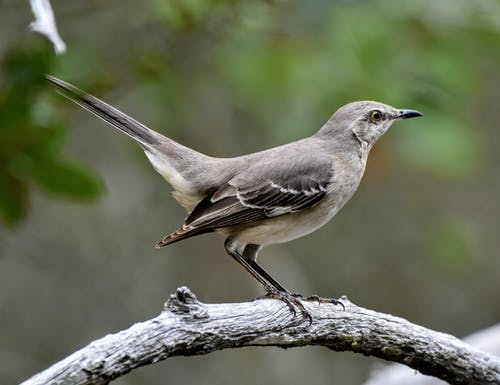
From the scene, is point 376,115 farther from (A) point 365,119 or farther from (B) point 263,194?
(B) point 263,194

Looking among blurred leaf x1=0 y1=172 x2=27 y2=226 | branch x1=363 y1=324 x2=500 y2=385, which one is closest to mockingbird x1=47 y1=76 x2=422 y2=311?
blurred leaf x1=0 y1=172 x2=27 y2=226

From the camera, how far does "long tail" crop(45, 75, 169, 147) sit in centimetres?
477

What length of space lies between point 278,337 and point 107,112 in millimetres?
1900

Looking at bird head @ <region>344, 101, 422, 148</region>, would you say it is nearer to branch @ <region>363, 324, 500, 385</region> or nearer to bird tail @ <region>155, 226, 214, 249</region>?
bird tail @ <region>155, 226, 214, 249</region>

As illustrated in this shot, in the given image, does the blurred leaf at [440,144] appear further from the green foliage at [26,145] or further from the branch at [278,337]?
the green foliage at [26,145]

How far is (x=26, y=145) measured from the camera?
371 centimetres

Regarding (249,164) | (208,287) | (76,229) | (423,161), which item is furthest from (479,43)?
(76,229)

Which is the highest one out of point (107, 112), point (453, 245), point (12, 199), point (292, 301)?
point (107, 112)

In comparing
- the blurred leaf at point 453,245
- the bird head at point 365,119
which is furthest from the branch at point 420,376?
the bird head at point 365,119

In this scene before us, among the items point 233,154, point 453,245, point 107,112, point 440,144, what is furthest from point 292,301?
point 233,154

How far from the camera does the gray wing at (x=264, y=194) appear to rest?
534 cm

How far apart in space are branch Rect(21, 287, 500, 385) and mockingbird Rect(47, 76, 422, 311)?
1.84ft

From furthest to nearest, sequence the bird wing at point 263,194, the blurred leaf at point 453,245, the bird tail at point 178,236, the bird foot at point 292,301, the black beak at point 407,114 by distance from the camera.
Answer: the blurred leaf at point 453,245
the black beak at point 407,114
the bird wing at point 263,194
the bird tail at point 178,236
the bird foot at point 292,301

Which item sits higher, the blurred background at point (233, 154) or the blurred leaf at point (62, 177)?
the blurred background at point (233, 154)
